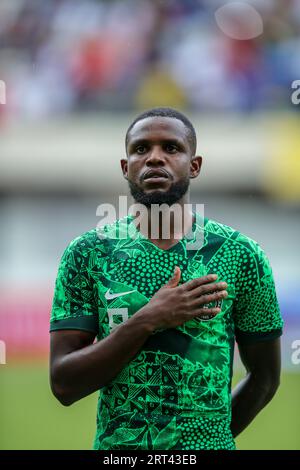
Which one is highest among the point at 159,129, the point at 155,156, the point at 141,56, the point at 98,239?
the point at 141,56

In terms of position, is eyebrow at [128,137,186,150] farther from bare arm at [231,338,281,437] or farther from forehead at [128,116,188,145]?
bare arm at [231,338,281,437]

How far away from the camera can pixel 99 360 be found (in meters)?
2.75

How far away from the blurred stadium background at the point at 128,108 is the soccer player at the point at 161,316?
10757mm

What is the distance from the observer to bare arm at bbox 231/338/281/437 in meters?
3.06

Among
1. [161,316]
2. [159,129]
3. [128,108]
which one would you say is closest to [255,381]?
[161,316]

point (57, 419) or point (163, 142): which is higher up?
point (163, 142)

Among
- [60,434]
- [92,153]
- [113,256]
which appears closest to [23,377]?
[60,434]

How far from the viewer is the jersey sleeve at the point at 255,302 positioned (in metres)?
2.96

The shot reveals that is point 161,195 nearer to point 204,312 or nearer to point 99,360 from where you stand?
point 204,312

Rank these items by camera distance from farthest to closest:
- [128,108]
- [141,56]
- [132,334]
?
[141,56] < [128,108] < [132,334]

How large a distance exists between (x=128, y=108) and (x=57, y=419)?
698 centimetres

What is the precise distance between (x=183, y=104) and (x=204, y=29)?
1586 mm

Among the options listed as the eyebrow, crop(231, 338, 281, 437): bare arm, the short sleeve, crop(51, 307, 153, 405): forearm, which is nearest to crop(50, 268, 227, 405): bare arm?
crop(51, 307, 153, 405): forearm

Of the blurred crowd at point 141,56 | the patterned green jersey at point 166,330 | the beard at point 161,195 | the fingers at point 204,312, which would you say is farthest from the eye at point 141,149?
the blurred crowd at point 141,56
